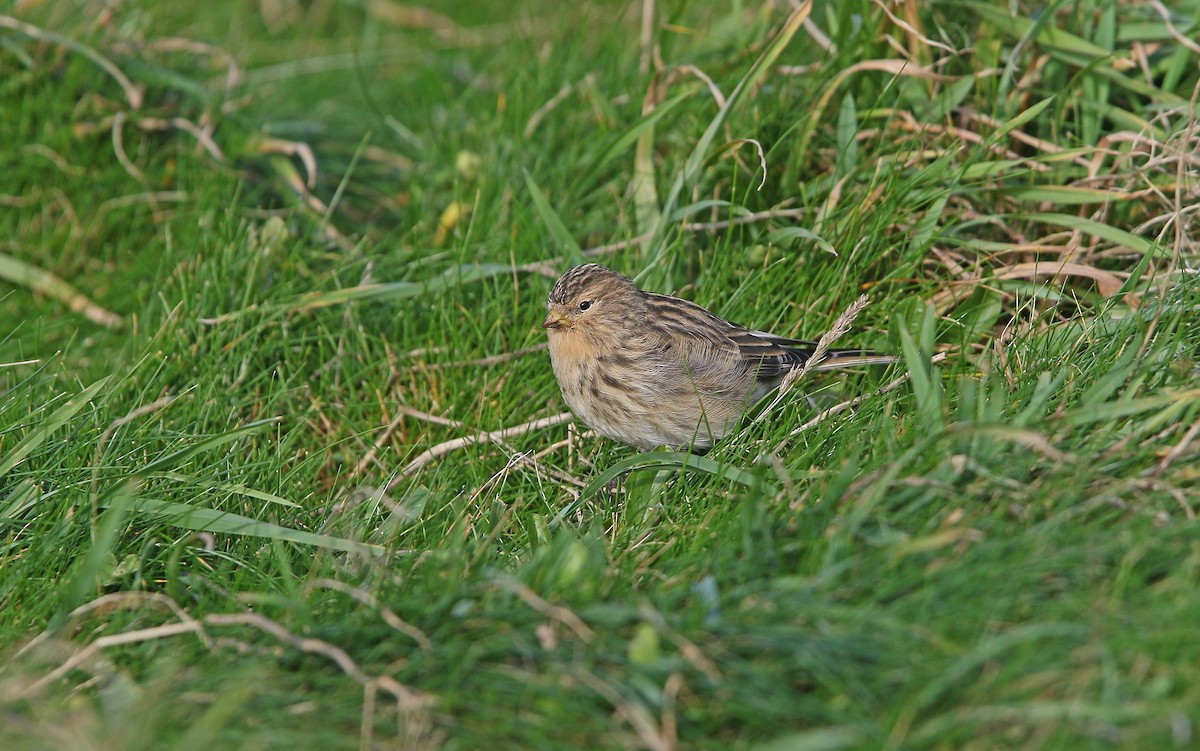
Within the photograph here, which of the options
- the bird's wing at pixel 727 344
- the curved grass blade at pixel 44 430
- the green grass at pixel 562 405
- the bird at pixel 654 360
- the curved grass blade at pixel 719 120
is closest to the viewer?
the green grass at pixel 562 405

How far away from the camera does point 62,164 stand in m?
5.85

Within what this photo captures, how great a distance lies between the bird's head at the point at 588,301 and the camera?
4.52 m

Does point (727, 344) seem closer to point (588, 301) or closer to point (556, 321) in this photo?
point (588, 301)

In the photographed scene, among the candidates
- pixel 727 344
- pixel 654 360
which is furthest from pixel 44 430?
pixel 727 344

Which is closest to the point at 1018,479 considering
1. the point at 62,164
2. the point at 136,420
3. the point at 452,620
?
the point at 452,620

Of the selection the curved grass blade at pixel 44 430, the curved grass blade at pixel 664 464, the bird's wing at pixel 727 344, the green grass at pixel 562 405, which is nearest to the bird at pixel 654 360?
the bird's wing at pixel 727 344

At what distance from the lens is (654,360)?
4.43 m

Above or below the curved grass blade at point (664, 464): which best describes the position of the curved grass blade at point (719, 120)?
above

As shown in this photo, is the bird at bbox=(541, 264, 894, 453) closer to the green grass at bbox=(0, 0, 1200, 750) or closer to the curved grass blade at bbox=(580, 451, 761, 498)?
the green grass at bbox=(0, 0, 1200, 750)

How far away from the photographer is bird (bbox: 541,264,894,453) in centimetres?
435

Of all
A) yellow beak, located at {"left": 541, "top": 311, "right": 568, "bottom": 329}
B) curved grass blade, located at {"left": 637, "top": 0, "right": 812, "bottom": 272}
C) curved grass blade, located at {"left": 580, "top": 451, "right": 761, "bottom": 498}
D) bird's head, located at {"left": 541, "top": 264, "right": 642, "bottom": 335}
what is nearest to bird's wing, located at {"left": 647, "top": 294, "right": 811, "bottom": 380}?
bird's head, located at {"left": 541, "top": 264, "right": 642, "bottom": 335}

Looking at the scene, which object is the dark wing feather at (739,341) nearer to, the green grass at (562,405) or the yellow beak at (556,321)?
the green grass at (562,405)

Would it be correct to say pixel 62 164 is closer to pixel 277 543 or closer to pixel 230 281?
pixel 230 281

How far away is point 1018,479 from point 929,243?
170 centimetres
